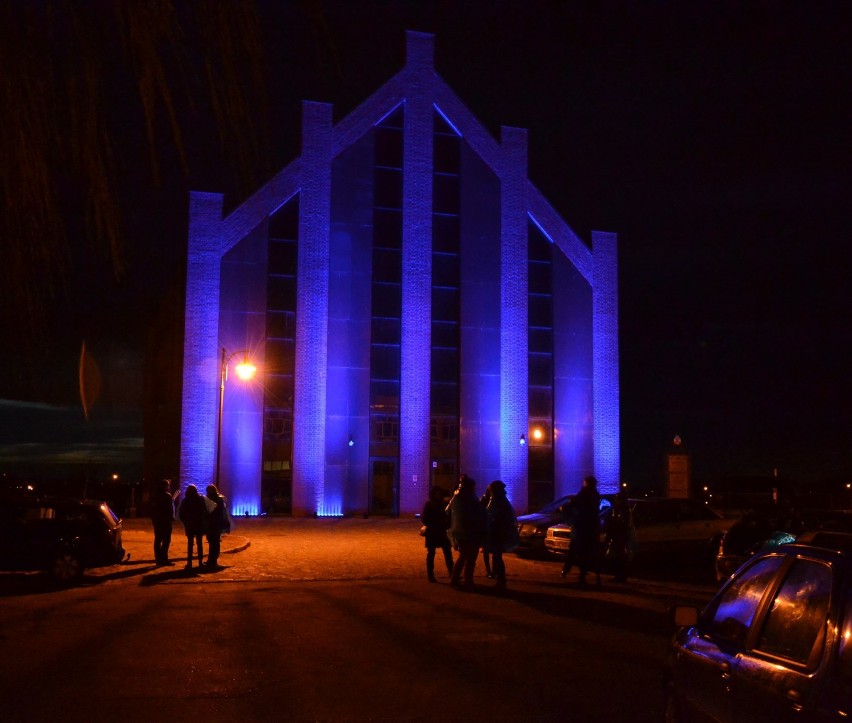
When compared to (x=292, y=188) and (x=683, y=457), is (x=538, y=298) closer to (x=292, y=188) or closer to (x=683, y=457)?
(x=292, y=188)

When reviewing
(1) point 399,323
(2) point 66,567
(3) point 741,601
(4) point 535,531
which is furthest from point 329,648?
(1) point 399,323

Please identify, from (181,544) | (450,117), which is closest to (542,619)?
(181,544)

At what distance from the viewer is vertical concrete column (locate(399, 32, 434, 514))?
3941 cm

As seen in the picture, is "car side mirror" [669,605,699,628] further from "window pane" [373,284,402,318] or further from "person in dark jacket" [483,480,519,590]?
"window pane" [373,284,402,318]

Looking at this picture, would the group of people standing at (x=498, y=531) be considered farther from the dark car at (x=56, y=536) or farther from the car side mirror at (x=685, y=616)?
the car side mirror at (x=685, y=616)

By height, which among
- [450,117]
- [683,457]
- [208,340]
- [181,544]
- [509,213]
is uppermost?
[450,117]

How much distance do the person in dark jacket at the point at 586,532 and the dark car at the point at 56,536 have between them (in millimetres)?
8660

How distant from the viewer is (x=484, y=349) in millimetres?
41219

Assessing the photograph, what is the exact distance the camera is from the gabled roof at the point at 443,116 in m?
41.1

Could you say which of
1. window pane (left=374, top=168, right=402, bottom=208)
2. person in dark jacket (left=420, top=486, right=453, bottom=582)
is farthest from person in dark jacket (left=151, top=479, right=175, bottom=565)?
window pane (left=374, top=168, right=402, bottom=208)

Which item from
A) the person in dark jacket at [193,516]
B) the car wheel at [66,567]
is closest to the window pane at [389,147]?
the person in dark jacket at [193,516]

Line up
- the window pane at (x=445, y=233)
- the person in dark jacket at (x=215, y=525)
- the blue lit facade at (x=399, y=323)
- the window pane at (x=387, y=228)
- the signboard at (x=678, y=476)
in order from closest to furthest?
the person in dark jacket at (x=215, y=525) < the signboard at (x=678, y=476) < the blue lit facade at (x=399, y=323) < the window pane at (x=387, y=228) < the window pane at (x=445, y=233)

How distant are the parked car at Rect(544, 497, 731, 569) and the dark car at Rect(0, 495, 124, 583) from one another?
9.66 m

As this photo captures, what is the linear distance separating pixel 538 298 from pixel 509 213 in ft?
14.3
